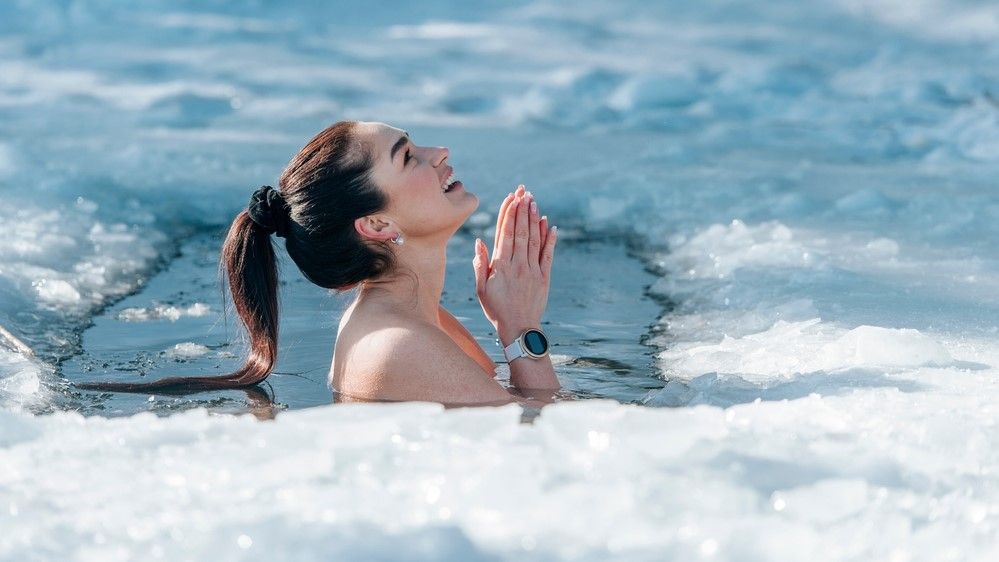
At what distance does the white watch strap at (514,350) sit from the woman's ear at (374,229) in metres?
0.51

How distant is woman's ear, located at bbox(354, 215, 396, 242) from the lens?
3.36 meters

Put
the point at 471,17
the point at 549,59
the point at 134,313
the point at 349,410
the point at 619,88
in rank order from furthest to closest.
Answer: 1. the point at 471,17
2. the point at 549,59
3. the point at 619,88
4. the point at 134,313
5. the point at 349,410

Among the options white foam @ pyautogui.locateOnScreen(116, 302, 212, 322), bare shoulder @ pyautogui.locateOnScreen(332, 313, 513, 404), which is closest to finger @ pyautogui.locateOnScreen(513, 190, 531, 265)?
bare shoulder @ pyautogui.locateOnScreen(332, 313, 513, 404)

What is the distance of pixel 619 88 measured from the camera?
9805 mm

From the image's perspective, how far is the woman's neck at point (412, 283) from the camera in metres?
3.44

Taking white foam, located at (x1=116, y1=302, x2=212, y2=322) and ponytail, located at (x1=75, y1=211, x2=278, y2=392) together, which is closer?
ponytail, located at (x1=75, y1=211, x2=278, y2=392)

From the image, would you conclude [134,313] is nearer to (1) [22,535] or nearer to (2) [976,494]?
(1) [22,535]

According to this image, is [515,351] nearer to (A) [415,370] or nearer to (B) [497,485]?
(A) [415,370]

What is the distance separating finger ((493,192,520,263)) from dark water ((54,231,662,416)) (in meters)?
0.46

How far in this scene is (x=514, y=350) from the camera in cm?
361

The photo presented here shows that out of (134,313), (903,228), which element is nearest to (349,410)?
(134,313)

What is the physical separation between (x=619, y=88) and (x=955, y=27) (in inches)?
130

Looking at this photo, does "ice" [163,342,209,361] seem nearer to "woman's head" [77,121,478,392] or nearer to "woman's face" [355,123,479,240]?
"woman's head" [77,121,478,392]

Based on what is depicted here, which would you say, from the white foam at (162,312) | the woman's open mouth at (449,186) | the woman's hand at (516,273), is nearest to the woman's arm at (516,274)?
the woman's hand at (516,273)
